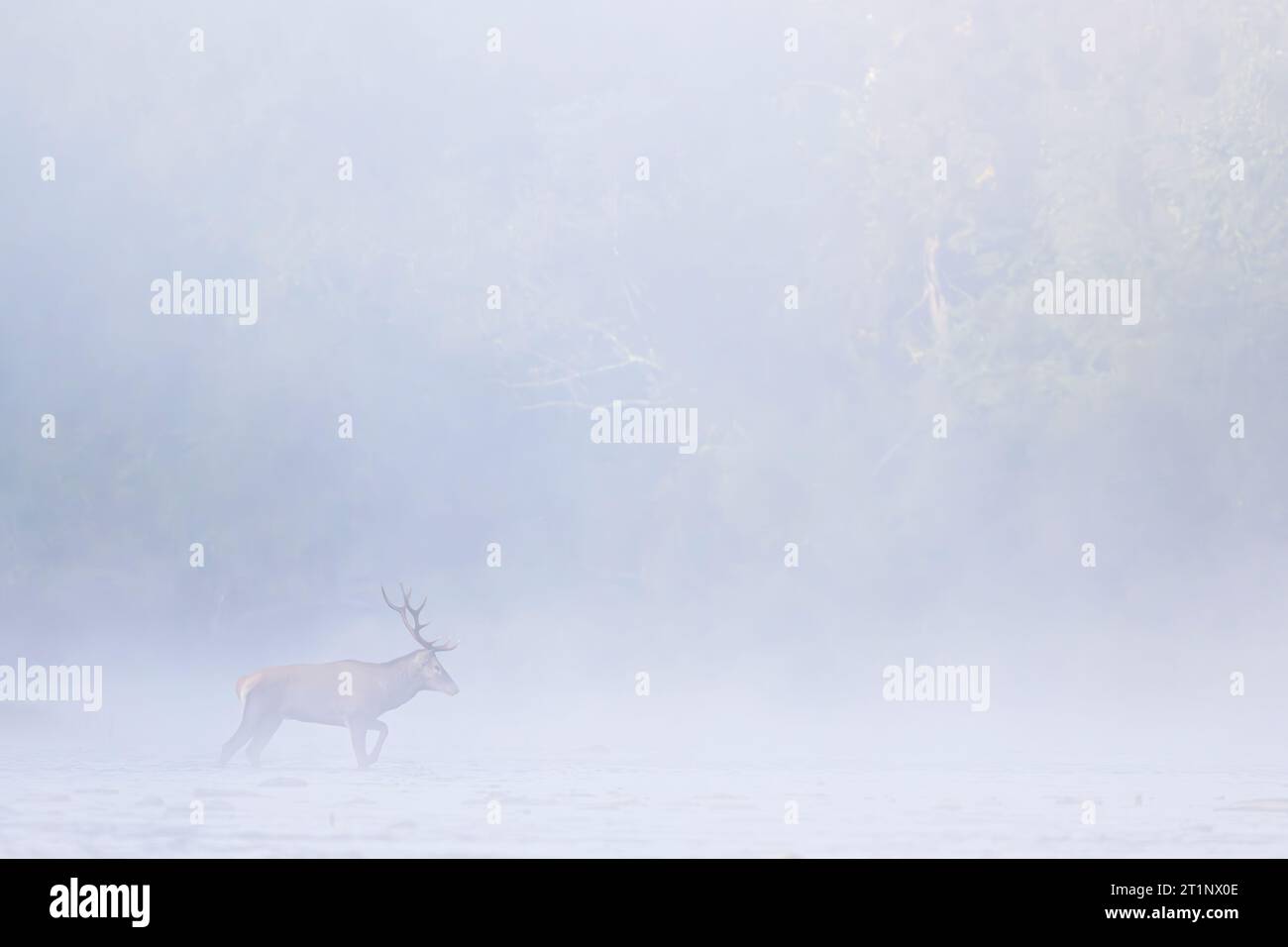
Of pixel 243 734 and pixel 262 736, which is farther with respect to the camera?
pixel 243 734

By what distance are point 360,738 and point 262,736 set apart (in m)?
0.52

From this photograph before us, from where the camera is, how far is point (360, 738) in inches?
434

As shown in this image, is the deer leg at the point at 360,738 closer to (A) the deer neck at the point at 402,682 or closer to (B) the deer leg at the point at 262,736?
(A) the deer neck at the point at 402,682

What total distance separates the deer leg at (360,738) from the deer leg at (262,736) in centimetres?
38

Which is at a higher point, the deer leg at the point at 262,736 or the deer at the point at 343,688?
the deer at the point at 343,688

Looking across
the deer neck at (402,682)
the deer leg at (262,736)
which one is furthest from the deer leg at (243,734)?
the deer neck at (402,682)

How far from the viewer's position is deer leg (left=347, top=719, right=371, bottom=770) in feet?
35.8

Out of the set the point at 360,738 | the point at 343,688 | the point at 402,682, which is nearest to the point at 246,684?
the point at 343,688

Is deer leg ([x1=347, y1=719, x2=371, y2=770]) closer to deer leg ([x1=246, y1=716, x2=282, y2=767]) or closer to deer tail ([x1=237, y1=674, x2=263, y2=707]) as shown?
deer leg ([x1=246, y1=716, x2=282, y2=767])

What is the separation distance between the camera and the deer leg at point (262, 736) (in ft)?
36.1

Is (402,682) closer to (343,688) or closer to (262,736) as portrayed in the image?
(343,688)

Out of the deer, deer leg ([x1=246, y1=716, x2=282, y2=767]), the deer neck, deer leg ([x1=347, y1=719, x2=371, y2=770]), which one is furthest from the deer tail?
the deer neck

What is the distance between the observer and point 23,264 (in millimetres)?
16047
